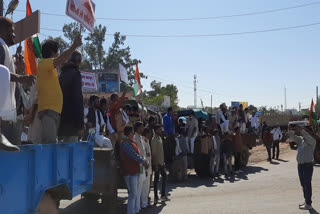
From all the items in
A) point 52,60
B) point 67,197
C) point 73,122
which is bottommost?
point 67,197

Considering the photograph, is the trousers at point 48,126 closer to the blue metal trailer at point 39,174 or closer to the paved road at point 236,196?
the blue metal trailer at point 39,174

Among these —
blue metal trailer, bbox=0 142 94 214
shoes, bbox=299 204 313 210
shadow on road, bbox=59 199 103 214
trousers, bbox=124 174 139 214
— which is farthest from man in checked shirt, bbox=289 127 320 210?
blue metal trailer, bbox=0 142 94 214

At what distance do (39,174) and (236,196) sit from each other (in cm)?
755

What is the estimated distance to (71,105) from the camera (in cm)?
448

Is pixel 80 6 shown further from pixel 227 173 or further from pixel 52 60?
pixel 227 173

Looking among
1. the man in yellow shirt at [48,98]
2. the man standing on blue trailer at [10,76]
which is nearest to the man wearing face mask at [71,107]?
the man in yellow shirt at [48,98]

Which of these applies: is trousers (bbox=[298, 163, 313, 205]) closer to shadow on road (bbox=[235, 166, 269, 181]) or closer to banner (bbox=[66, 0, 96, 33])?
shadow on road (bbox=[235, 166, 269, 181])

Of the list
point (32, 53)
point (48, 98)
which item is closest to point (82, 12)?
point (48, 98)

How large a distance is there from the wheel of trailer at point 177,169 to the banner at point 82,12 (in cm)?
670

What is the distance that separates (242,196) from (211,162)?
11.2 ft

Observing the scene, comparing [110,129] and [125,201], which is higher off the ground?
[110,129]

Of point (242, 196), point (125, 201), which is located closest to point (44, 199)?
point (125, 201)

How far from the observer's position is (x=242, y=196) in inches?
386

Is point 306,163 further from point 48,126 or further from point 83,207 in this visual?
point 48,126
